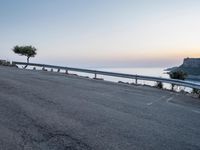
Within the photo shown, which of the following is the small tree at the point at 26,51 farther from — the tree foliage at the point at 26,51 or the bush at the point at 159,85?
the bush at the point at 159,85

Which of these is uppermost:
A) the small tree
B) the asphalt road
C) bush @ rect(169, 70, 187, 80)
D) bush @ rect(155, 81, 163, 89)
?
the small tree

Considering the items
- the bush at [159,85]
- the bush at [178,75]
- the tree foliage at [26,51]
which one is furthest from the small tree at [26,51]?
the bush at [159,85]

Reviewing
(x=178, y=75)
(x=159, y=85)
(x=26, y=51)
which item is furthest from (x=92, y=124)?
(x=26, y=51)

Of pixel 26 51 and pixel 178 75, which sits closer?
pixel 178 75

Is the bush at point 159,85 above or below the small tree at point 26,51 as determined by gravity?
below

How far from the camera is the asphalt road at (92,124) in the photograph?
7.07 meters

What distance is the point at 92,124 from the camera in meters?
8.66

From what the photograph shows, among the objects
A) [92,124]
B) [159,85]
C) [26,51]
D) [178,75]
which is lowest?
[92,124]

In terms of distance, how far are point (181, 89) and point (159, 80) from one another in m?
1.56

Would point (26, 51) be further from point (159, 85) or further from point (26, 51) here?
point (159, 85)

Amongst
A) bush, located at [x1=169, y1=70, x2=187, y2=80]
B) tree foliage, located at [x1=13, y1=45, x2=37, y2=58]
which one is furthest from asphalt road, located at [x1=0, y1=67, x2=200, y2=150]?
tree foliage, located at [x1=13, y1=45, x2=37, y2=58]

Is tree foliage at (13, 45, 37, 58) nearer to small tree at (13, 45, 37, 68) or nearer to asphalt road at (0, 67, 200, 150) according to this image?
small tree at (13, 45, 37, 68)

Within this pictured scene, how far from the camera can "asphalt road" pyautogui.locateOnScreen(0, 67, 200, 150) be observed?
7.07 m

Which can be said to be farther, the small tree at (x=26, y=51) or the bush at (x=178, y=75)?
the small tree at (x=26, y=51)
